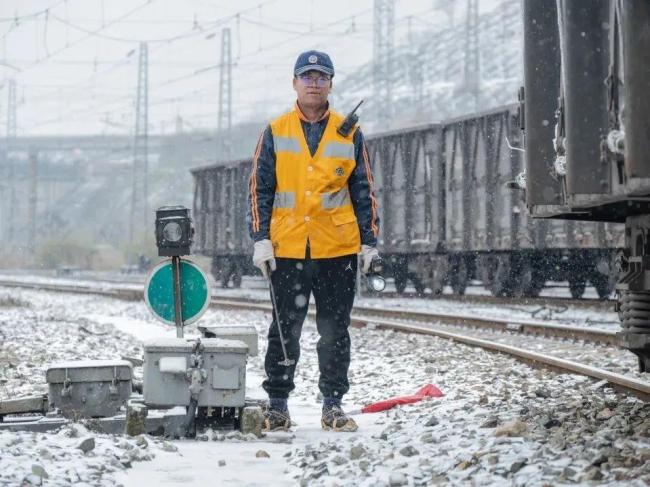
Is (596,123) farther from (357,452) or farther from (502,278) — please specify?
(502,278)

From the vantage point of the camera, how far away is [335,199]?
5.82 meters

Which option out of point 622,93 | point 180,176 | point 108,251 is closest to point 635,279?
point 622,93

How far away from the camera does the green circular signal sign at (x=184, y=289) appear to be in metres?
6.69

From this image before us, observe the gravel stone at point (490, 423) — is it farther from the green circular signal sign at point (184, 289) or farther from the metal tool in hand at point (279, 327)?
the green circular signal sign at point (184, 289)

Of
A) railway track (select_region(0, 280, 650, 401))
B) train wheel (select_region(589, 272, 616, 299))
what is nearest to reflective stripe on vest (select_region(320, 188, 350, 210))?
railway track (select_region(0, 280, 650, 401))

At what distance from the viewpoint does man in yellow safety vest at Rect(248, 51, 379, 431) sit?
577cm

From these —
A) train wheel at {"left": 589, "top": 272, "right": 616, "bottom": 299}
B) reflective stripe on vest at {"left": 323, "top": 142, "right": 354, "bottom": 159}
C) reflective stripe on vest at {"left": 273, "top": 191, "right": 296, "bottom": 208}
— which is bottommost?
train wheel at {"left": 589, "top": 272, "right": 616, "bottom": 299}

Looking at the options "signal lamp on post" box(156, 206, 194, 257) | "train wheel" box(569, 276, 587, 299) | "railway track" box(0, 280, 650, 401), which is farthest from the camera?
"train wheel" box(569, 276, 587, 299)

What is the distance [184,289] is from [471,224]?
15.0 metres

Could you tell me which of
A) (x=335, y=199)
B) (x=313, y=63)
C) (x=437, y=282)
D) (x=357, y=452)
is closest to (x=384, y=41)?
(x=437, y=282)

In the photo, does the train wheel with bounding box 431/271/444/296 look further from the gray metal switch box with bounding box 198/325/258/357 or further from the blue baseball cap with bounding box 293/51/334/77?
the blue baseball cap with bounding box 293/51/334/77

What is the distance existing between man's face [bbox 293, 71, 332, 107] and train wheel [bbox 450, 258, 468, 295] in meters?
16.7

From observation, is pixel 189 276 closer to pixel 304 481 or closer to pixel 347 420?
pixel 347 420

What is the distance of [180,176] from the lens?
89.6 metres
